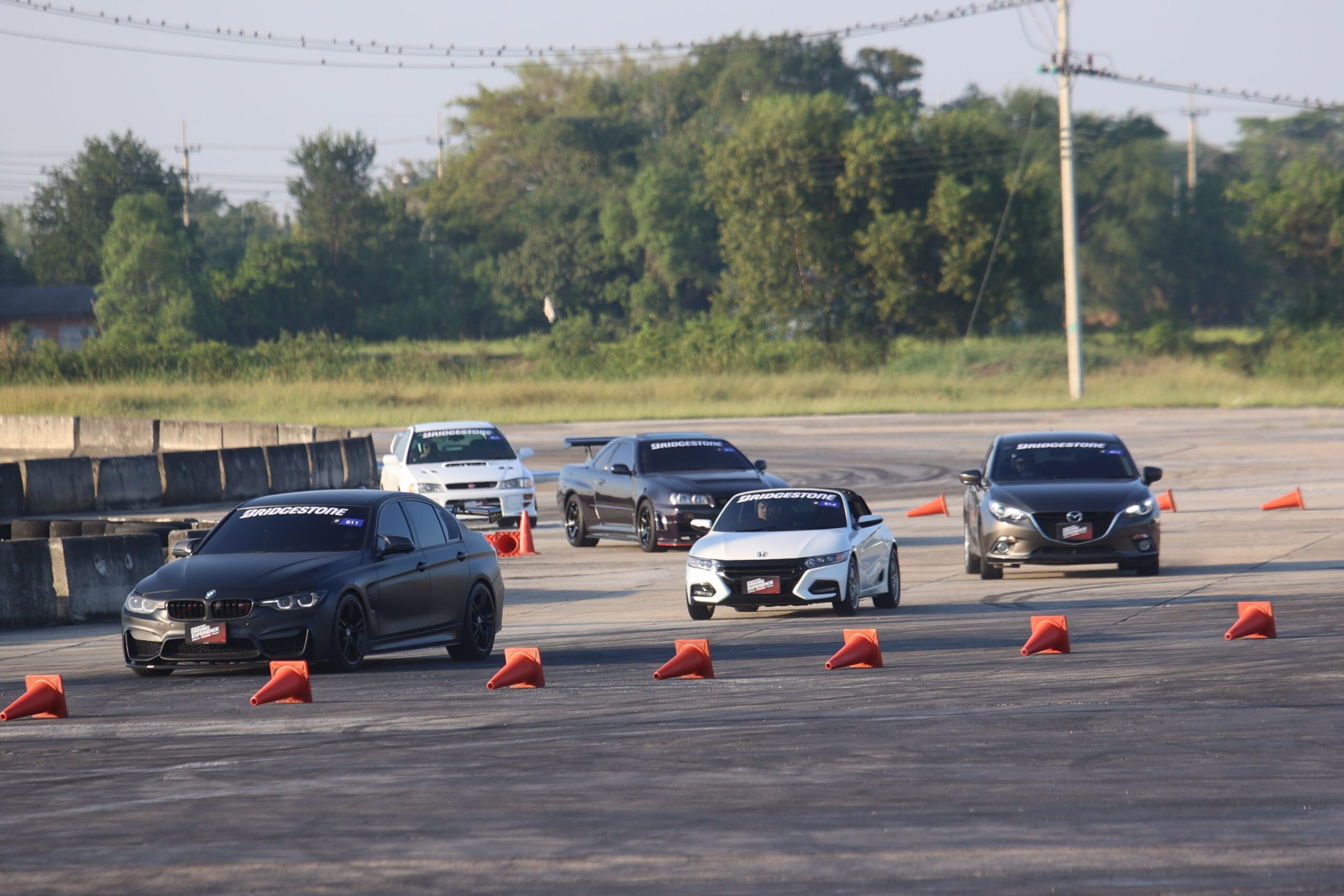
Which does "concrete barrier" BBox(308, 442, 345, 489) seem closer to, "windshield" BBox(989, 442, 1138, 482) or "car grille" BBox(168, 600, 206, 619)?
"windshield" BBox(989, 442, 1138, 482)

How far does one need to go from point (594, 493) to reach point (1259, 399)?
1495 inches

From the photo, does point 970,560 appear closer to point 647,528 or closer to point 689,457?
point 647,528

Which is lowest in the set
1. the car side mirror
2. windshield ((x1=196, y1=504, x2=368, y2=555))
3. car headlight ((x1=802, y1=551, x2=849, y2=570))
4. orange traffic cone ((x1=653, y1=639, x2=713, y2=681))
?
orange traffic cone ((x1=653, y1=639, x2=713, y2=681))

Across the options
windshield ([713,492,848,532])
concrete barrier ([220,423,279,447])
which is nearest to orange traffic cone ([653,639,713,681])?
windshield ([713,492,848,532])

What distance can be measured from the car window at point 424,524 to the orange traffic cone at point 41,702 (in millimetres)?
3451

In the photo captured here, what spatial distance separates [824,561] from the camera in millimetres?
16031

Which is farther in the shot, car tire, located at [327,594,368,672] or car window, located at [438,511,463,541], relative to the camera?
car window, located at [438,511,463,541]

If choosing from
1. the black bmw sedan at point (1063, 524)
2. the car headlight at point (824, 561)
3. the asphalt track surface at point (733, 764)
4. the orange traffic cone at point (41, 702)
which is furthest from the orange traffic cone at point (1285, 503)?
the orange traffic cone at point (41, 702)

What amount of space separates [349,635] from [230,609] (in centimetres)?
92

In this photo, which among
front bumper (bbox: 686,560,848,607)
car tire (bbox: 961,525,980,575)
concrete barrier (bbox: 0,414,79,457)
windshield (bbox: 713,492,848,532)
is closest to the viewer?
front bumper (bbox: 686,560,848,607)

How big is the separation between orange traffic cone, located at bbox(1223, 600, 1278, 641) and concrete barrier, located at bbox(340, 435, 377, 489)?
66.2ft

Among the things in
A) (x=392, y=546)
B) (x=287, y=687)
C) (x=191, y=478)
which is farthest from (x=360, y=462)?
(x=287, y=687)

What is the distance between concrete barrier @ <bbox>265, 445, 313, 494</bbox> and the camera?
1176 inches

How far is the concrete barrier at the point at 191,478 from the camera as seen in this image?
28.9m
